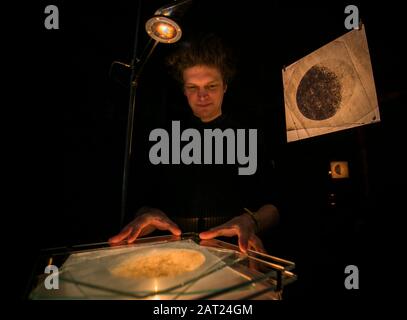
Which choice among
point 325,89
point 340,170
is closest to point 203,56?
point 325,89

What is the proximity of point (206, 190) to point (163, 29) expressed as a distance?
1.21 metres

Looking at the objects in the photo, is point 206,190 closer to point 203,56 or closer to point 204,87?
point 204,87

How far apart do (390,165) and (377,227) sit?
2.31ft

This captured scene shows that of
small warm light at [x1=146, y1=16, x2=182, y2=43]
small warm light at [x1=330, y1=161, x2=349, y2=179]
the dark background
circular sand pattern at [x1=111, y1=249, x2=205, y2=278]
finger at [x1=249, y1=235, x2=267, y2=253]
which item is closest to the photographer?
circular sand pattern at [x1=111, y1=249, x2=205, y2=278]

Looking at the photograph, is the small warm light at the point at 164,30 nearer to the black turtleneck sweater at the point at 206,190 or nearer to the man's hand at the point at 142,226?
the black turtleneck sweater at the point at 206,190

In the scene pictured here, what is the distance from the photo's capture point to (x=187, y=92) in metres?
1.66

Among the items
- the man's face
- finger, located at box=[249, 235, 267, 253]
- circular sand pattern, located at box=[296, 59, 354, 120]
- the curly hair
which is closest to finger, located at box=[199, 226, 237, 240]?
finger, located at box=[249, 235, 267, 253]

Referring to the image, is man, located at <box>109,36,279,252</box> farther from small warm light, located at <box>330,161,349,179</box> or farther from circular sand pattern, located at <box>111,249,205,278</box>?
small warm light, located at <box>330,161,349,179</box>

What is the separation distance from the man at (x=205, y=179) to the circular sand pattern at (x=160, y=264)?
77 centimetres

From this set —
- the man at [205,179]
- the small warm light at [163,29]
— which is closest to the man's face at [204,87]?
the man at [205,179]

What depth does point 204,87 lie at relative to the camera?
1570mm

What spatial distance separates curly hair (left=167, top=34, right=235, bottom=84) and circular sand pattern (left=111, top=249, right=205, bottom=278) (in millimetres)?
1467

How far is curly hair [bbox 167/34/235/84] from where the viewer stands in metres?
1.63

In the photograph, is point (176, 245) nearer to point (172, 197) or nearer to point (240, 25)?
Answer: point (172, 197)
